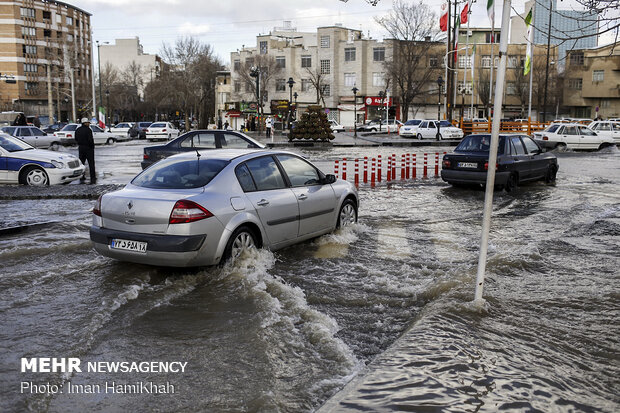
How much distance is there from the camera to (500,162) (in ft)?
46.4

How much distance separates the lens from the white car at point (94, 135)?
3891 centimetres

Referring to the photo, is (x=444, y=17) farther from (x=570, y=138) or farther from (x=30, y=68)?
(x=30, y=68)

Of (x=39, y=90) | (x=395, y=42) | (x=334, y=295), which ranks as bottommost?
(x=334, y=295)

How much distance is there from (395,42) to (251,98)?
22.4m

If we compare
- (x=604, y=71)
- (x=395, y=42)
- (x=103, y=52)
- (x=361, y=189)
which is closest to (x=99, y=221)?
(x=361, y=189)

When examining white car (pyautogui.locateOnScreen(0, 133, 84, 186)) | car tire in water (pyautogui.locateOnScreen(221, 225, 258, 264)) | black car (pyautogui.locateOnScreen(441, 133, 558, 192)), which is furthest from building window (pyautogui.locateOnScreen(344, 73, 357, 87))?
car tire in water (pyautogui.locateOnScreen(221, 225, 258, 264))

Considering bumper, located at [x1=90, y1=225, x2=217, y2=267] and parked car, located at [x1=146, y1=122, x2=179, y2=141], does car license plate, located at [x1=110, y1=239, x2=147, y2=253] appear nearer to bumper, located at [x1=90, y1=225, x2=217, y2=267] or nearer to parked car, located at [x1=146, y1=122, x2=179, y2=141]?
bumper, located at [x1=90, y1=225, x2=217, y2=267]

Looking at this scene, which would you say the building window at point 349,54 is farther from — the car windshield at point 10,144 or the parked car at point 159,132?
the car windshield at point 10,144

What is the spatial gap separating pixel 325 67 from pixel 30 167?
220ft

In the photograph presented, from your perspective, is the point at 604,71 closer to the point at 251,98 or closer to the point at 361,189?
the point at 251,98

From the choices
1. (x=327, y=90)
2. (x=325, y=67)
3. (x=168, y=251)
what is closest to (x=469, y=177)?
(x=168, y=251)

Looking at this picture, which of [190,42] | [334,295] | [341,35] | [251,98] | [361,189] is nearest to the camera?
[334,295]

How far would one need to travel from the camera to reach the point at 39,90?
3243 inches

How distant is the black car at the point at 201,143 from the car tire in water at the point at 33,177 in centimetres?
252
